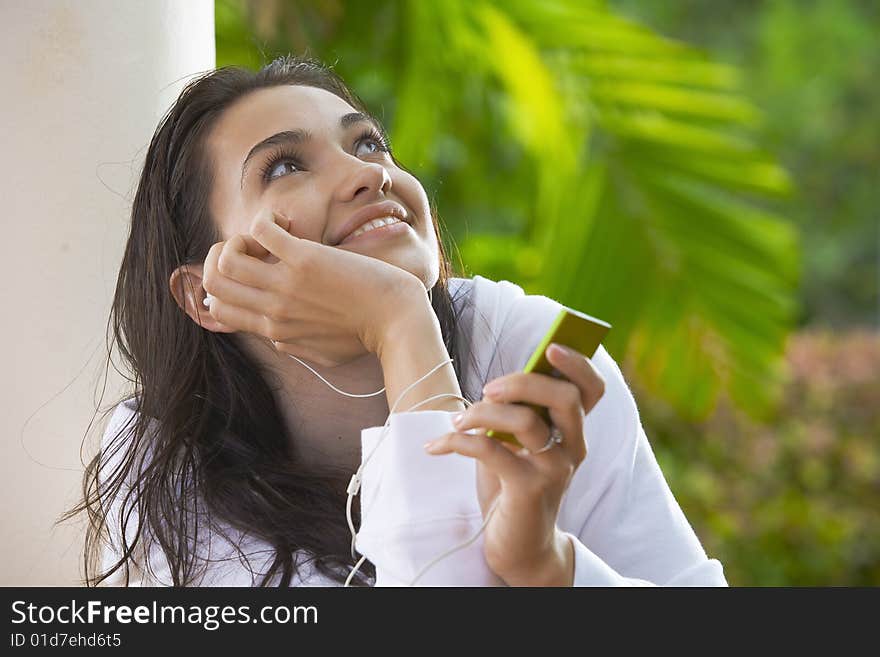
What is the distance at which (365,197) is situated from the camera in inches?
52.4

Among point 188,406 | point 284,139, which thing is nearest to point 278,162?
point 284,139

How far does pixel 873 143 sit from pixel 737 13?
981 mm

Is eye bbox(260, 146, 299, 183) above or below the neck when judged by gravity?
above

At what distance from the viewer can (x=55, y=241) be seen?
5.03 ft

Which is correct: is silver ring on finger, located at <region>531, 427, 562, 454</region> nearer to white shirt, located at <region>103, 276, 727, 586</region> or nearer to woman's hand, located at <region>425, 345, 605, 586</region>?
woman's hand, located at <region>425, 345, 605, 586</region>

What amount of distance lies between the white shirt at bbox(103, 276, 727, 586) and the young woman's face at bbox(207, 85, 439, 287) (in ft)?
0.73

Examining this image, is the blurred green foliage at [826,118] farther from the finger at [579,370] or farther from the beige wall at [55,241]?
the finger at [579,370]

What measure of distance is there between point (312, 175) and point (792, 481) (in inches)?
114

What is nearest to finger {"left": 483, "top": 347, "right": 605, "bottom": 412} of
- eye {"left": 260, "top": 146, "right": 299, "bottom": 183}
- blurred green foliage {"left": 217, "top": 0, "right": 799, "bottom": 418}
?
eye {"left": 260, "top": 146, "right": 299, "bottom": 183}

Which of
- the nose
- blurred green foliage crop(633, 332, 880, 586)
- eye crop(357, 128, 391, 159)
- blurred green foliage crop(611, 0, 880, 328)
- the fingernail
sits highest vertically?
eye crop(357, 128, 391, 159)

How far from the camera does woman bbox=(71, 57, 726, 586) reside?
1114 millimetres

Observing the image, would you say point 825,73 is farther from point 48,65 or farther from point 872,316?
point 48,65

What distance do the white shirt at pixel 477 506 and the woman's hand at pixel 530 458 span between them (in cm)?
4
